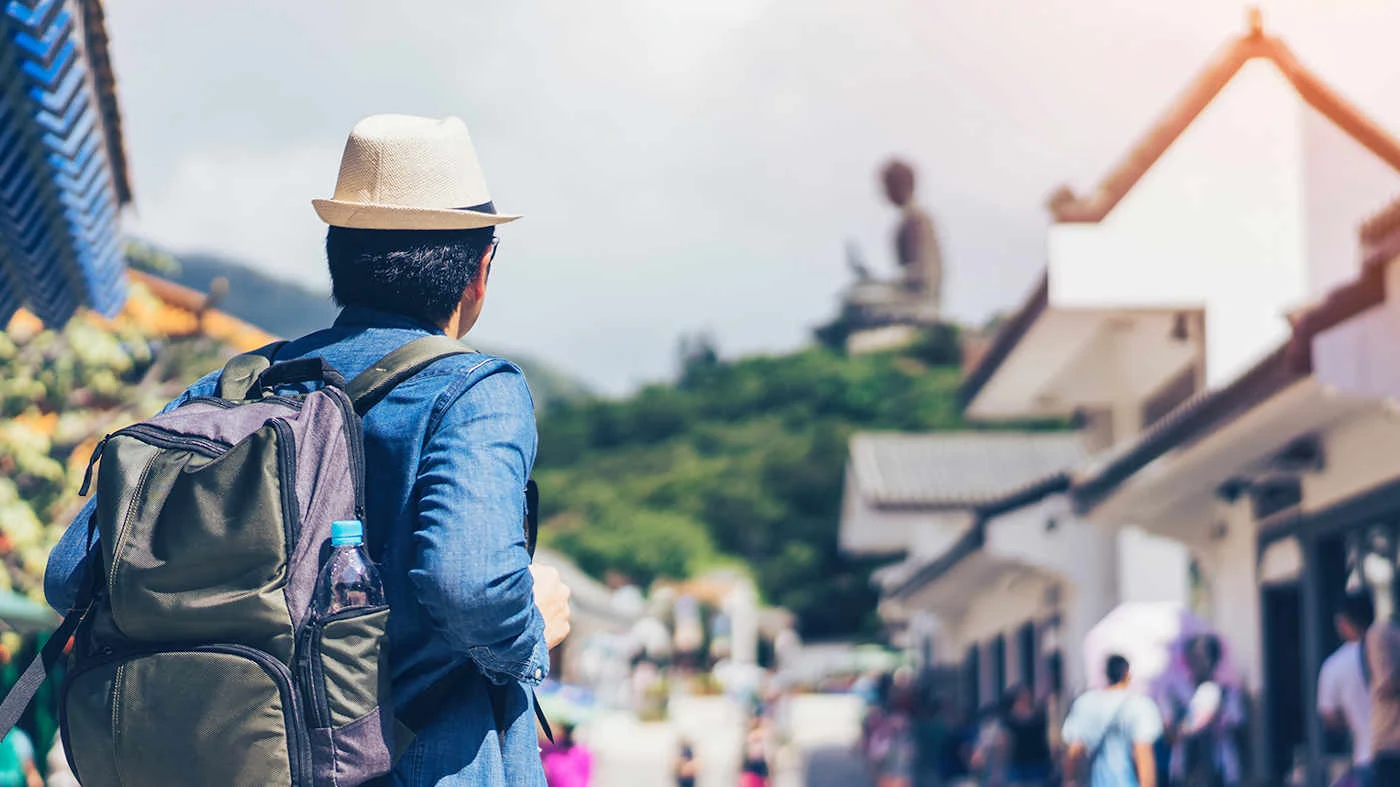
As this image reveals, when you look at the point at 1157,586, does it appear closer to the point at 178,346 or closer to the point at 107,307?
the point at 178,346

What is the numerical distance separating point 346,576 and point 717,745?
32786 mm

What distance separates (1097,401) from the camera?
64.3ft

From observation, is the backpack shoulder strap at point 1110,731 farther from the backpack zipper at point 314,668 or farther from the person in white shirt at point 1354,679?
the backpack zipper at point 314,668

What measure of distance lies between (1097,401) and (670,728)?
2148 centimetres

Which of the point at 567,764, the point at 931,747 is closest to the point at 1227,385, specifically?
the point at 567,764

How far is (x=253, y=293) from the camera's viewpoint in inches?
3120

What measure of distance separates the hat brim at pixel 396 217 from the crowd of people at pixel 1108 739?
25.7 ft

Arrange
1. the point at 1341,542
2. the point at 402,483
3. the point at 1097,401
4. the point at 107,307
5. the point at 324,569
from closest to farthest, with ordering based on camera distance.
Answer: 1. the point at 324,569
2. the point at 402,483
3. the point at 107,307
4. the point at 1341,542
5. the point at 1097,401

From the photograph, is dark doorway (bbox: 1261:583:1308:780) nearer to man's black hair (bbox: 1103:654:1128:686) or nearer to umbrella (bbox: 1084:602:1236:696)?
umbrella (bbox: 1084:602:1236:696)

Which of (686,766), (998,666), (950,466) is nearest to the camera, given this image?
(686,766)

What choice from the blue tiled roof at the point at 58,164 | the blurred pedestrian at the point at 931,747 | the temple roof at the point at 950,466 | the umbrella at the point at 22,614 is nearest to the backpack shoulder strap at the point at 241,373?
the blue tiled roof at the point at 58,164

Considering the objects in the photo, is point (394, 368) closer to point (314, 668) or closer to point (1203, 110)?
point (314, 668)

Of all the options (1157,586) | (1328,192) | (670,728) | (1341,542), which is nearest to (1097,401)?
(1157,586)

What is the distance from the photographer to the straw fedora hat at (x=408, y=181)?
2.74m
